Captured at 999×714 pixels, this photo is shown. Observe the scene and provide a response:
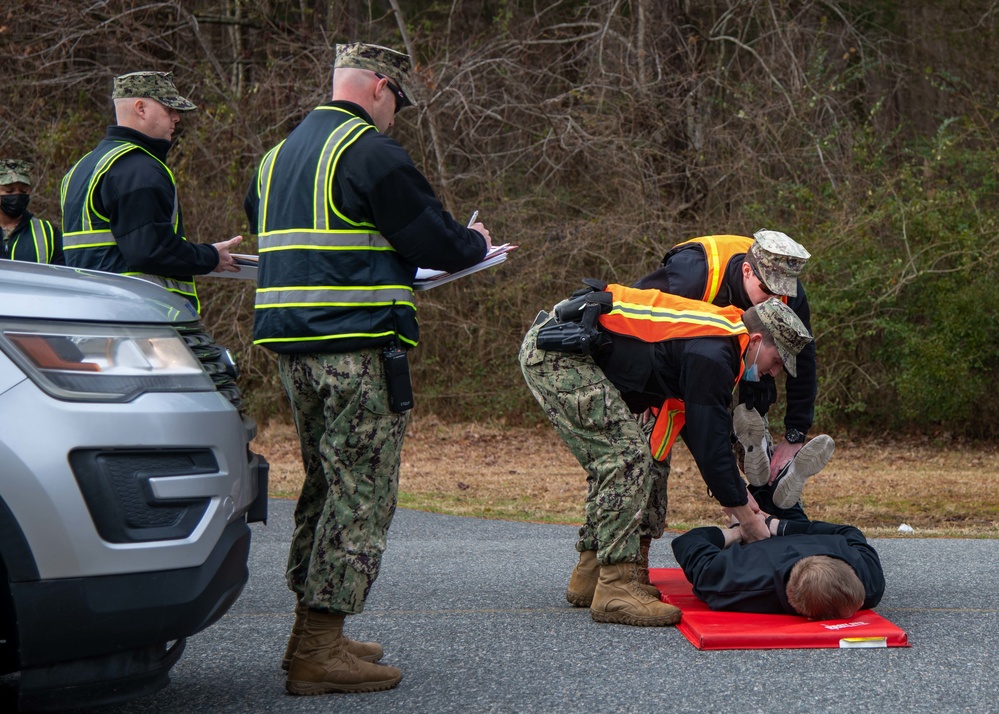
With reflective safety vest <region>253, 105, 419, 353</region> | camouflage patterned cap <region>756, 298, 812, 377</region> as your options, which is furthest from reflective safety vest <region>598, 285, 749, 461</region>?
reflective safety vest <region>253, 105, 419, 353</region>

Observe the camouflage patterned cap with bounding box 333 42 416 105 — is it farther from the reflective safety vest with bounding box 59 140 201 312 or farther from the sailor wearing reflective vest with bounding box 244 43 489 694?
the reflective safety vest with bounding box 59 140 201 312

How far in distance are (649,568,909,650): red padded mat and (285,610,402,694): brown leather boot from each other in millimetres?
1245

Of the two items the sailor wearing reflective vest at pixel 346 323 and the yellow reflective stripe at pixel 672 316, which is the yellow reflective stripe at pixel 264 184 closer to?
the sailor wearing reflective vest at pixel 346 323

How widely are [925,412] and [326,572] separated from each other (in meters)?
9.73

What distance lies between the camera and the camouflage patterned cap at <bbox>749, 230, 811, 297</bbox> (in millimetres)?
4566

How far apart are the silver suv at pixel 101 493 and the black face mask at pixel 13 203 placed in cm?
419

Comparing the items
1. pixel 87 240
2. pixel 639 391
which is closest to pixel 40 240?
pixel 87 240

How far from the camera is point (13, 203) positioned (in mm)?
6797

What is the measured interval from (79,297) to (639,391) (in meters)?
2.28

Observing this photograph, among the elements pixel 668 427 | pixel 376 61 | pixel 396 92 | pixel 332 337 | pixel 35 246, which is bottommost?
pixel 668 427

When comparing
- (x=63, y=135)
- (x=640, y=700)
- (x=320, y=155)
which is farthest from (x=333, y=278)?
(x=63, y=135)

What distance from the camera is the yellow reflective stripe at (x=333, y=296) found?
342 cm

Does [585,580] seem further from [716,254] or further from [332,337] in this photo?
[332,337]

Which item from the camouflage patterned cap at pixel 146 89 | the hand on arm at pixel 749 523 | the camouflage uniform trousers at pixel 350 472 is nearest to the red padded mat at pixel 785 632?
the hand on arm at pixel 749 523
